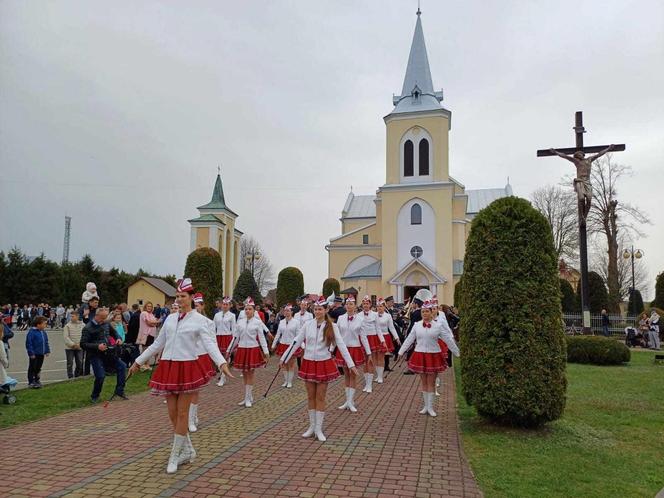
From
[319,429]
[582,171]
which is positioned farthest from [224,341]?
[582,171]

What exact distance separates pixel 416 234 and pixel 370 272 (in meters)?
5.60

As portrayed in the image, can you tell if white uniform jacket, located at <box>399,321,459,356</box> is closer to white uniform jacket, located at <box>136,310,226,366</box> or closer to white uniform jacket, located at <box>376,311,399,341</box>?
white uniform jacket, located at <box>376,311,399,341</box>

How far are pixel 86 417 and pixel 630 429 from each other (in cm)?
903

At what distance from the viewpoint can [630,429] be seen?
8148 mm

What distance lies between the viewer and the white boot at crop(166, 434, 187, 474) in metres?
5.79

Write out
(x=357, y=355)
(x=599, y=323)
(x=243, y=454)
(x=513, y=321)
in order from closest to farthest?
(x=243, y=454) < (x=513, y=321) < (x=357, y=355) < (x=599, y=323)

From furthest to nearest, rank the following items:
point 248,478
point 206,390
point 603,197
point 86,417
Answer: point 603,197, point 206,390, point 86,417, point 248,478

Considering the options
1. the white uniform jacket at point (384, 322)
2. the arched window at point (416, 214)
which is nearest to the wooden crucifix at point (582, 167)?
the white uniform jacket at point (384, 322)

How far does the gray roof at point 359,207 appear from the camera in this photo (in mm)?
61781

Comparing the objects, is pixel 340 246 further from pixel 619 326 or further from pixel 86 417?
pixel 86 417

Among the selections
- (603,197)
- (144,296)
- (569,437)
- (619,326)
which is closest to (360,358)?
(569,437)

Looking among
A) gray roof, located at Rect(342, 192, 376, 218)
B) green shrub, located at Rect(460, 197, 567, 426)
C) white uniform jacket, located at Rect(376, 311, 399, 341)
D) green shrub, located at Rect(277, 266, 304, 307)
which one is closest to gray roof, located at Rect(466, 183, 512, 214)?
gray roof, located at Rect(342, 192, 376, 218)

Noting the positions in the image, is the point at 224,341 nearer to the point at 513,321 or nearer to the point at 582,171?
the point at 513,321

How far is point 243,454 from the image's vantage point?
21.5 feet
